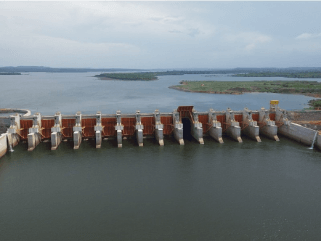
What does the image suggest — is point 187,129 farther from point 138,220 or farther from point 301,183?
point 138,220

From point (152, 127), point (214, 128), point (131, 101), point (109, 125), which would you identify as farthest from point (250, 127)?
point (131, 101)

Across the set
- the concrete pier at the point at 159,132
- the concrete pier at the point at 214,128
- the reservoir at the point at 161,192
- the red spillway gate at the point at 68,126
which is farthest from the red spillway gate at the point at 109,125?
the concrete pier at the point at 214,128

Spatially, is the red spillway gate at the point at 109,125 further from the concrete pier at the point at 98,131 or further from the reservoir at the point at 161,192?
the reservoir at the point at 161,192

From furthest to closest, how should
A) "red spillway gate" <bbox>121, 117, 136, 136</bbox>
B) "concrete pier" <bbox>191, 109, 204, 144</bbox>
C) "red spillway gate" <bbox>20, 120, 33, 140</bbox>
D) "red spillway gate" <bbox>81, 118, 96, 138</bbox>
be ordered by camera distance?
1. "red spillway gate" <bbox>121, 117, 136, 136</bbox>
2. "red spillway gate" <bbox>81, 118, 96, 138</bbox>
3. "concrete pier" <bbox>191, 109, 204, 144</bbox>
4. "red spillway gate" <bbox>20, 120, 33, 140</bbox>

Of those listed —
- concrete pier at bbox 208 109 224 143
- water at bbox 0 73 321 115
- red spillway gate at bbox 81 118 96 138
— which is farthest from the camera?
water at bbox 0 73 321 115

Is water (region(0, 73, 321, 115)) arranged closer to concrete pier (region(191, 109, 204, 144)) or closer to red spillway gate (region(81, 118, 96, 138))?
red spillway gate (region(81, 118, 96, 138))

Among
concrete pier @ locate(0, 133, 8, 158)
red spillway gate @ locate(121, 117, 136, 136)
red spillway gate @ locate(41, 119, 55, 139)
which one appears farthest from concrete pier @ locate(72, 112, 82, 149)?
concrete pier @ locate(0, 133, 8, 158)
